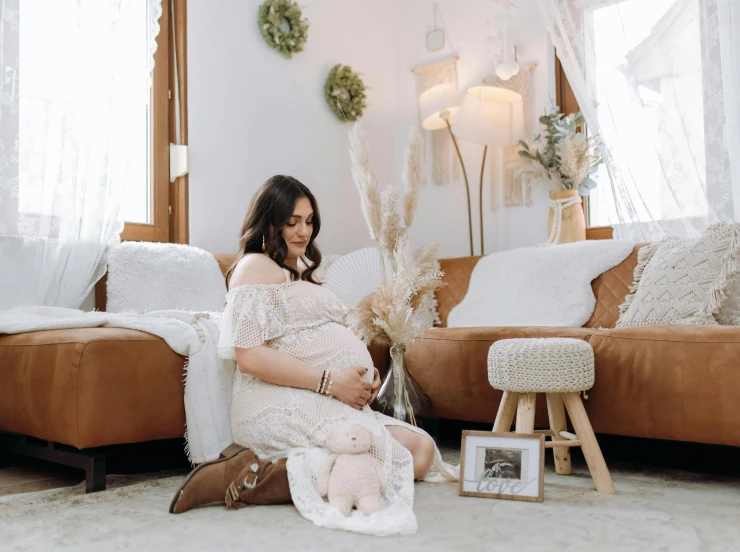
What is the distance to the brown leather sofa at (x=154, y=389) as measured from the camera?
192 centimetres

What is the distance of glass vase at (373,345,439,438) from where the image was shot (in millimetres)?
2396

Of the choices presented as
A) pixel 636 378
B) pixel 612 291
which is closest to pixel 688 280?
pixel 612 291

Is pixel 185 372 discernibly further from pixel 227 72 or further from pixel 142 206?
pixel 227 72

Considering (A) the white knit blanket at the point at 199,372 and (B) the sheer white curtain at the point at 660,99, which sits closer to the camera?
(A) the white knit blanket at the point at 199,372

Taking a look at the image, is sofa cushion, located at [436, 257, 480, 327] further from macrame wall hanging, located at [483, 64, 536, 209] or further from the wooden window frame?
the wooden window frame

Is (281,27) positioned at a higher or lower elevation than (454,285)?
higher

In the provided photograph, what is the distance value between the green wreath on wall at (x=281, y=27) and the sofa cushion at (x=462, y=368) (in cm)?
186

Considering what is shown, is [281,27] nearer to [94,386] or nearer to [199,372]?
[199,372]

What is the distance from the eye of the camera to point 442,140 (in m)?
4.10

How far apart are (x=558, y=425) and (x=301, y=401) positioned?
777 mm

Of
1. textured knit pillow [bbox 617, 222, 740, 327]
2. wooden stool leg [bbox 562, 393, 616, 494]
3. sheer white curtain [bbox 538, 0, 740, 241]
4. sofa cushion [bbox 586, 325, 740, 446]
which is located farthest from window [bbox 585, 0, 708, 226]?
wooden stool leg [bbox 562, 393, 616, 494]

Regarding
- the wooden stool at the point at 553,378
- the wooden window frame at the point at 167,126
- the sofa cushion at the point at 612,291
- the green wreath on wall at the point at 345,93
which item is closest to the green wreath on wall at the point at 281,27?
the green wreath on wall at the point at 345,93

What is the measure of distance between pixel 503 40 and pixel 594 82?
807mm

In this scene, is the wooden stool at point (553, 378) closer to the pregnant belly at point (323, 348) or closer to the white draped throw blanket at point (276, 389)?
the white draped throw blanket at point (276, 389)
